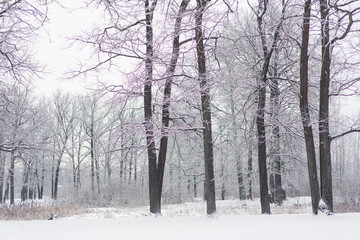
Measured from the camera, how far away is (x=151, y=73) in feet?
31.1

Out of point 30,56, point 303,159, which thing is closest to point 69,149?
point 30,56

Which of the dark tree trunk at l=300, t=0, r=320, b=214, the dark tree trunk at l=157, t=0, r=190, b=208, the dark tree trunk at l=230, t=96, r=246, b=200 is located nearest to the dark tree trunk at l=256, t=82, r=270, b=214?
the dark tree trunk at l=300, t=0, r=320, b=214

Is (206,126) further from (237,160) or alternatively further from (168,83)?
(237,160)

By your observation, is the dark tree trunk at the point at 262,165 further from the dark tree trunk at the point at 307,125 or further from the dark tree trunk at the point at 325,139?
the dark tree trunk at the point at 325,139

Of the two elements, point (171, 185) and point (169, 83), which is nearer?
point (169, 83)

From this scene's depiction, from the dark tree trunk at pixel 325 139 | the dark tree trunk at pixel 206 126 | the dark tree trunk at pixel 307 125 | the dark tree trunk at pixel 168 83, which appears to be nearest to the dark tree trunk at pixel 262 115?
the dark tree trunk at pixel 307 125

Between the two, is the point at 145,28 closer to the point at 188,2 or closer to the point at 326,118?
the point at 188,2

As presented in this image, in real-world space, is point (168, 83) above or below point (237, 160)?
above

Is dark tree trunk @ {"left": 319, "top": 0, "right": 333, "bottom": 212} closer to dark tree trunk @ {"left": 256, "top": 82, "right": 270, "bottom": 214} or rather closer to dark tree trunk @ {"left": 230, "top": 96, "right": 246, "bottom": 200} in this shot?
dark tree trunk @ {"left": 256, "top": 82, "right": 270, "bottom": 214}

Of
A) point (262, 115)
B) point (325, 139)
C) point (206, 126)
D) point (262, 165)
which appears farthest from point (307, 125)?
point (206, 126)

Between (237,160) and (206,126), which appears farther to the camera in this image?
(237,160)

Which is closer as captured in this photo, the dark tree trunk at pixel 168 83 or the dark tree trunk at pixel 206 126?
the dark tree trunk at pixel 206 126

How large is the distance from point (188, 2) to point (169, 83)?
2.69 m

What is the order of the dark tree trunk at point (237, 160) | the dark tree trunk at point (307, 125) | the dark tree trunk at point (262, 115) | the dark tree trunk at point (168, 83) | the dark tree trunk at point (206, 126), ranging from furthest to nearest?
the dark tree trunk at point (237, 160)
the dark tree trunk at point (262, 115)
the dark tree trunk at point (168, 83)
the dark tree trunk at point (206, 126)
the dark tree trunk at point (307, 125)
